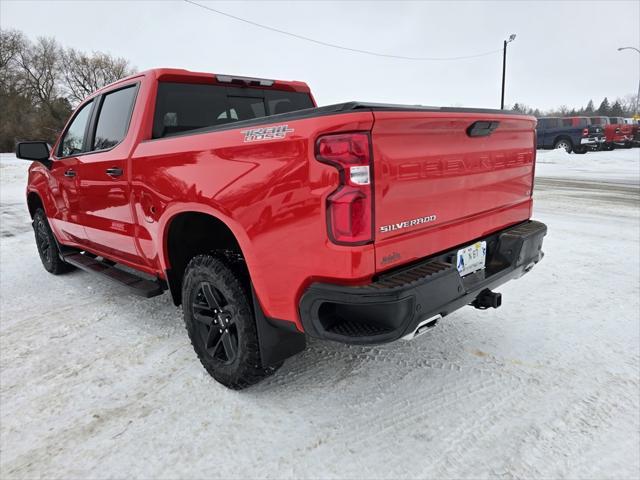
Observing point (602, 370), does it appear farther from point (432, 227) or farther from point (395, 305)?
point (395, 305)

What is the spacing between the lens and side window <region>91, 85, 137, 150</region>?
10.9 feet

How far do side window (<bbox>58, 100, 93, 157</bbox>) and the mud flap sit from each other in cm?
281

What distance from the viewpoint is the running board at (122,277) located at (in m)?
3.16

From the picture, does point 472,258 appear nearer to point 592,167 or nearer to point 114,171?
point 114,171

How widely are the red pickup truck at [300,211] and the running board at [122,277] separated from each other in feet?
0.08

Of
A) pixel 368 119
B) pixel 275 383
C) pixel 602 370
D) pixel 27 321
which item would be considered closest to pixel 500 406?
pixel 602 370

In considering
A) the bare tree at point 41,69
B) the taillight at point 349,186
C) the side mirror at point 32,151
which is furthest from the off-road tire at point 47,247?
the bare tree at point 41,69

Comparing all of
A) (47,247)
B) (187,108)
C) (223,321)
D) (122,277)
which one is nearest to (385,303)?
(223,321)

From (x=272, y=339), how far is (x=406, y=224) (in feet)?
3.13

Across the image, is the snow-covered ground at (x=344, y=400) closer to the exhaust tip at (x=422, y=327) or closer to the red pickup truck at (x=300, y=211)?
the red pickup truck at (x=300, y=211)

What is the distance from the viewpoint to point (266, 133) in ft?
6.76

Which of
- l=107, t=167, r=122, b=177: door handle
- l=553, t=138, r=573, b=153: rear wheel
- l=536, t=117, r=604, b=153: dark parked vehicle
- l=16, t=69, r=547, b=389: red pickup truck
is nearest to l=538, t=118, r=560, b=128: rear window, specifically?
l=536, t=117, r=604, b=153: dark parked vehicle

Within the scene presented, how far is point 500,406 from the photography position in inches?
93.2

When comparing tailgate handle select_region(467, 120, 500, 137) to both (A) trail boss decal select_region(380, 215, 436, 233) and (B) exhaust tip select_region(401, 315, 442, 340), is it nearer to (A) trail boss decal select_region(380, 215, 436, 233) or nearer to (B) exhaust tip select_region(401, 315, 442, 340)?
(A) trail boss decal select_region(380, 215, 436, 233)
